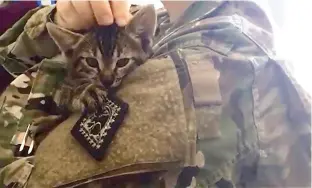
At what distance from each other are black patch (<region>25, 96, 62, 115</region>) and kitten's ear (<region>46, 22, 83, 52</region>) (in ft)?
0.22

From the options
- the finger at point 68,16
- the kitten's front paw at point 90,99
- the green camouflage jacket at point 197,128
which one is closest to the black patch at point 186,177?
the green camouflage jacket at point 197,128

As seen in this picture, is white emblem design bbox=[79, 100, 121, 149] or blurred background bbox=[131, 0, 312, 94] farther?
blurred background bbox=[131, 0, 312, 94]

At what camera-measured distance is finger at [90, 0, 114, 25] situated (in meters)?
0.59

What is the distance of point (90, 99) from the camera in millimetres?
569

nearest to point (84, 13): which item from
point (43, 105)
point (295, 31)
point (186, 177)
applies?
point (43, 105)

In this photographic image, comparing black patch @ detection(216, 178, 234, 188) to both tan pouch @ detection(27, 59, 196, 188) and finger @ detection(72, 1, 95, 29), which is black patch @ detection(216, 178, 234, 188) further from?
finger @ detection(72, 1, 95, 29)

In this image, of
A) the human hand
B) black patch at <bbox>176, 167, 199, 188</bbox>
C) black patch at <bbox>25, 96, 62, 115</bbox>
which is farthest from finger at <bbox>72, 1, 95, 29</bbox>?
black patch at <bbox>176, 167, 199, 188</bbox>

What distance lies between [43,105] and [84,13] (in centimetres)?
12

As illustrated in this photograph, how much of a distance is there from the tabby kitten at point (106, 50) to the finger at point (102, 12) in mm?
11

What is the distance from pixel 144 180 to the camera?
1.74 feet

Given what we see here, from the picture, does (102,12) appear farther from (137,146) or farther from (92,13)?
(137,146)

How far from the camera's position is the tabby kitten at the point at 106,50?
600 mm

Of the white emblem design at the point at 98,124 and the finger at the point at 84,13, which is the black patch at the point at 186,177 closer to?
the white emblem design at the point at 98,124

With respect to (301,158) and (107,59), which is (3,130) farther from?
(301,158)
